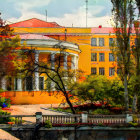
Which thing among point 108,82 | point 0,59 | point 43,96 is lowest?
point 43,96

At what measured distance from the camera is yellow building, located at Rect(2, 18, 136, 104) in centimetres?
2722

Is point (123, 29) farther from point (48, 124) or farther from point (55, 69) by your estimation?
point (48, 124)

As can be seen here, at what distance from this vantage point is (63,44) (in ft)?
93.0

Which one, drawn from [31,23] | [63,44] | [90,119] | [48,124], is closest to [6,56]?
[48,124]

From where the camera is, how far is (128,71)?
18250 mm

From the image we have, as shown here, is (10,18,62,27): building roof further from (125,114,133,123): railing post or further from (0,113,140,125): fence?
(125,114,133,123): railing post

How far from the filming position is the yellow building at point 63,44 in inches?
1072

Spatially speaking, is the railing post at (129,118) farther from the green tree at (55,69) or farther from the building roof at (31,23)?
the building roof at (31,23)

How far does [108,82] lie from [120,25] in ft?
18.0

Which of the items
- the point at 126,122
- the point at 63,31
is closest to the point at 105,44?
the point at 63,31

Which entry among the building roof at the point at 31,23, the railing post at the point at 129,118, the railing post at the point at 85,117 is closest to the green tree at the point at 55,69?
the railing post at the point at 85,117

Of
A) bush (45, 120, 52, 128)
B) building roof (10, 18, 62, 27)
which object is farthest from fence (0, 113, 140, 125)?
building roof (10, 18, 62, 27)

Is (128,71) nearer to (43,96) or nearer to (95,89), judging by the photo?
(95,89)

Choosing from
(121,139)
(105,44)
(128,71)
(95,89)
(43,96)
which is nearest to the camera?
(121,139)
